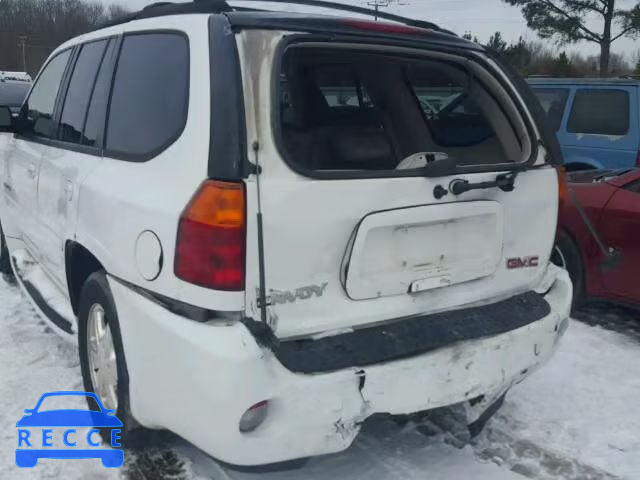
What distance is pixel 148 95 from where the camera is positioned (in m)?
2.78

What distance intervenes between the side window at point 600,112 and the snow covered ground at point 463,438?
13.3 ft

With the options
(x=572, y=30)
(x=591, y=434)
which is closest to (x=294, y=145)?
(x=591, y=434)

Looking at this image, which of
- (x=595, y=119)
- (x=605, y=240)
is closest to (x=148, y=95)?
(x=605, y=240)

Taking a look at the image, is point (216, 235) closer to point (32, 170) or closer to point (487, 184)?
→ point (487, 184)


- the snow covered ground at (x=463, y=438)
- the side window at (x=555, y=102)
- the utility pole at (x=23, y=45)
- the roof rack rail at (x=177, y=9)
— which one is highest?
the utility pole at (x=23, y=45)

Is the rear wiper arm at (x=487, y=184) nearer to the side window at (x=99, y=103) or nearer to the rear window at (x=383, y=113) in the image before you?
the rear window at (x=383, y=113)

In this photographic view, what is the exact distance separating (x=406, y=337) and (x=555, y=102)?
674 cm

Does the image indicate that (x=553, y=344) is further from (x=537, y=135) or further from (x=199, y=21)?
(x=199, y=21)

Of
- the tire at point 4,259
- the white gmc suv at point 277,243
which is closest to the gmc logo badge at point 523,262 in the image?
the white gmc suv at point 277,243

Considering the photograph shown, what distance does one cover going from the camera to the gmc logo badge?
118 inches

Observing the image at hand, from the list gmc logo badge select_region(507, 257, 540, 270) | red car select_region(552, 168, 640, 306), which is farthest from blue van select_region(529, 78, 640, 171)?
gmc logo badge select_region(507, 257, 540, 270)

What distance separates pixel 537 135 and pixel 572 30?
74.5ft

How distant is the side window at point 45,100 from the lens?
13.0ft

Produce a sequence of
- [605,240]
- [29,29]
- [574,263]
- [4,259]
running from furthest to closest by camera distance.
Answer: [29,29]
[4,259]
[574,263]
[605,240]
